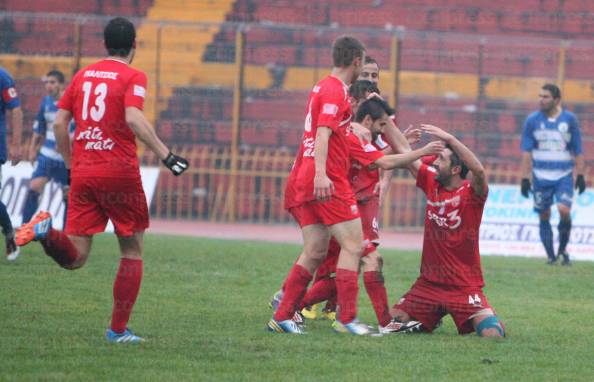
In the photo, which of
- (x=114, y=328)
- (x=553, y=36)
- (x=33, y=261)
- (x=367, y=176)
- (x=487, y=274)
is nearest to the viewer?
(x=114, y=328)

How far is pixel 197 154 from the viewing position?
70.4 feet

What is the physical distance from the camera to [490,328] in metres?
8.49

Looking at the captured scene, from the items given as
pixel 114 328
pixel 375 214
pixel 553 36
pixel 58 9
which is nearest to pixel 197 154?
pixel 58 9

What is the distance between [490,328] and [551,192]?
7.10 metres

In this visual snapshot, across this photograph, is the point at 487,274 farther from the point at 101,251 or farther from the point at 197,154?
the point at 197,154

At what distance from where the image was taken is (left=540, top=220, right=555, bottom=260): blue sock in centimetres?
1522

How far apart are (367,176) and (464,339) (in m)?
1.59

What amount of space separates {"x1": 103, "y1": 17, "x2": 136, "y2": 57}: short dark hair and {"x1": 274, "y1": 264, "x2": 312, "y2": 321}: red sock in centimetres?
197

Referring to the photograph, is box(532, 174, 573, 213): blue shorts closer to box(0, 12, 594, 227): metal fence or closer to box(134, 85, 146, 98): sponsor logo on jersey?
box(0, 12, 594, 227): metal fence

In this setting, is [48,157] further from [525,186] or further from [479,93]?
[479,93]

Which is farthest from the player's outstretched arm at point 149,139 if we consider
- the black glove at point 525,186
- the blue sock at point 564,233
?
the blue sock at point 564,233

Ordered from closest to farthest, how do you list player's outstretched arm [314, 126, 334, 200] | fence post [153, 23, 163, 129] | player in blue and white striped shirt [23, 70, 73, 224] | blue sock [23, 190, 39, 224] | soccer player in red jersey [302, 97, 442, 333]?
player's outstretched arm [314, 126, 334, 200], soccer player in red jersey [302, 97, 442, 333], player in blue and white striped shirt [23, 70, 73, 224], blue sock [23, 190, 39, 224], fence post [153, 23, 163, 129]

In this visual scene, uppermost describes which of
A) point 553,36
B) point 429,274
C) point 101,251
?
point 553,36

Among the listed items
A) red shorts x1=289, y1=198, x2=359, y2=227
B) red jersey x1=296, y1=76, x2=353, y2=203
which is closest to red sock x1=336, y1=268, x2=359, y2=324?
red shorts x1=289, y1=198, x2=359, y2=227
